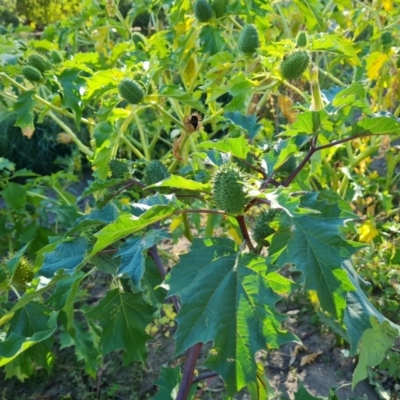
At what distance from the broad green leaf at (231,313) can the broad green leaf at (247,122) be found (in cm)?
51

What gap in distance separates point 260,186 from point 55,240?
595 mm

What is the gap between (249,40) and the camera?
1.85 meters

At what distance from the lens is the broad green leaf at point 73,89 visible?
2.00 m

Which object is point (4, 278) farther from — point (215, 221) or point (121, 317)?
point (215, 221)

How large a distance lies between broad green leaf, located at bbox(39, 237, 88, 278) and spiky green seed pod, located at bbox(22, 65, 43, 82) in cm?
123

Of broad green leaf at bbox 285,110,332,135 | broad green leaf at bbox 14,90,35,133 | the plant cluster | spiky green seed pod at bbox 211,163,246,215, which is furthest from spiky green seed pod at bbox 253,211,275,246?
broad green leaf at bbox 14,90,35,133

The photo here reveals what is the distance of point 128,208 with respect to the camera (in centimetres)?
104

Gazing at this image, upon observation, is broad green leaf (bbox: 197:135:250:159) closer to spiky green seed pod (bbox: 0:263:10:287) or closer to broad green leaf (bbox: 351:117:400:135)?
broad green leaf (bbox: 351:117:400:135)

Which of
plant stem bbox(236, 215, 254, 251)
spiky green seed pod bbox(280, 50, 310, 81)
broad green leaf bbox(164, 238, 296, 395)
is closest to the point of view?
broad green leaf bbox(164, 238, 296, 395)

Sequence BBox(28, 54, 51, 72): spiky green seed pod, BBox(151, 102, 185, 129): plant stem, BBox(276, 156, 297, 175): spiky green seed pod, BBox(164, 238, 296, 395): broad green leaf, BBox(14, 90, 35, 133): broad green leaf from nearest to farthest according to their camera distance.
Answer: BBox(164, 238, 296, 395): broad green leaf
BBox(276, 156, 297, 175): spiky green seed pod
BBox(151, 102, 185, 129): plant stem
BBox(14, 90, 35, 133): broad green leaf
BBox(28, 54, 51, 72): spiky green seed pod

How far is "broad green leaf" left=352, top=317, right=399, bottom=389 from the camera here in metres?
0.97

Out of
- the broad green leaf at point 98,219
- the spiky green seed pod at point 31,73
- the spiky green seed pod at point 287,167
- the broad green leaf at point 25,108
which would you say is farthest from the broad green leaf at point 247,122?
the spiky green seed pod at point 31,73

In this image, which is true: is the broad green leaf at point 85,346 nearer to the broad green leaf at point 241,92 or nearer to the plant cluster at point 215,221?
the plant cluster at point 215,221

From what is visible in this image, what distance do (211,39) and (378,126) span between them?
1.01 m
